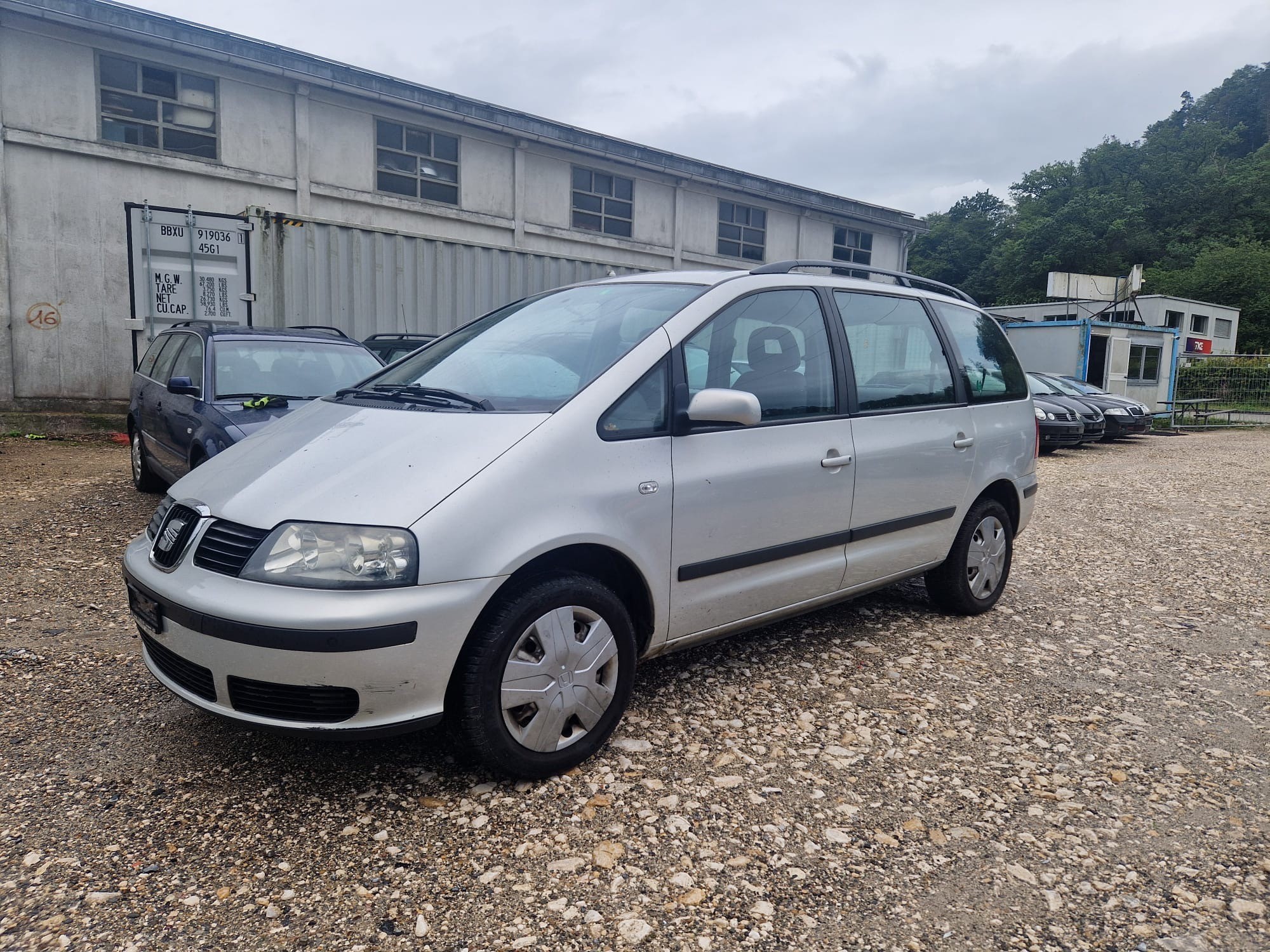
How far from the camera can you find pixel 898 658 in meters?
4.14

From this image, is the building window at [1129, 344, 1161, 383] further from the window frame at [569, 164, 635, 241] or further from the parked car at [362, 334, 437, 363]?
the parked car at [362, 334, 437, 363]

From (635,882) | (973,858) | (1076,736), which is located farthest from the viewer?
(1076,736)

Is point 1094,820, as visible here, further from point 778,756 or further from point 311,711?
point 311,711

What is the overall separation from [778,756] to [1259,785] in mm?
1654

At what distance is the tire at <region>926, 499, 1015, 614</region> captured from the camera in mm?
4629

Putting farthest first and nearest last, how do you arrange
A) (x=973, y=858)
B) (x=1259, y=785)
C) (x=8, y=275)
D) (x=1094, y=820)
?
1. (x=8, y=275)
2. (x=1259, y=785)
3. (x=1094, y=820)
4. (x=973, y=858)

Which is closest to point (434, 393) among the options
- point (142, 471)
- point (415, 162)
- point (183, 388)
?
point (183, 388)

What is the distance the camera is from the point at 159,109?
12.6 metres

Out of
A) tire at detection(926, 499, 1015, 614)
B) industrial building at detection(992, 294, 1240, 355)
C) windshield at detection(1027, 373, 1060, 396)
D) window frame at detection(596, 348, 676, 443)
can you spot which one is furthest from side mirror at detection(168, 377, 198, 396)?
industrial building at detection(992, 294, 1240, 355)

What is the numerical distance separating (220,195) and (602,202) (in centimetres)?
742

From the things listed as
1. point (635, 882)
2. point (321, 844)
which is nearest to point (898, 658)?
point (635, 882)

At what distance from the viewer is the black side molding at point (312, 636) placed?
92.6 inches

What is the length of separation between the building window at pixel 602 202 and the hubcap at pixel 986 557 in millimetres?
13965

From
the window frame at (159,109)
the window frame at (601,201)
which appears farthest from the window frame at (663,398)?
the window frame at (601,201)
